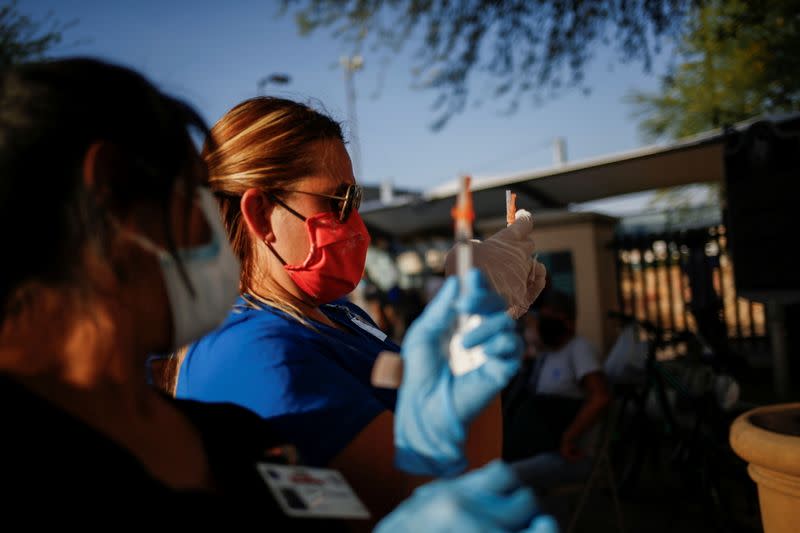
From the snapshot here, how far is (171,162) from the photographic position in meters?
0.96

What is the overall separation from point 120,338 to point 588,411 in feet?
10.8

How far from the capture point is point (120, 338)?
874 millimetres

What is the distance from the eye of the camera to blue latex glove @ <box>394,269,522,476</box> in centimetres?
85

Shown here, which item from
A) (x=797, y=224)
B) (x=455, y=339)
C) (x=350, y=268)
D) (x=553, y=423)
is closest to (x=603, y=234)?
(x=797, y=224)

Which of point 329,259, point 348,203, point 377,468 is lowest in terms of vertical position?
point 377,468

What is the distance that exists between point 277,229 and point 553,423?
2.75m

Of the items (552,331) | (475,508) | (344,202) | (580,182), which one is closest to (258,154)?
(344,202)

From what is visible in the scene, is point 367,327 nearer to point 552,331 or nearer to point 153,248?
point 153,248

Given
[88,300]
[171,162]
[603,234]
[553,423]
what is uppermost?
[171,162]

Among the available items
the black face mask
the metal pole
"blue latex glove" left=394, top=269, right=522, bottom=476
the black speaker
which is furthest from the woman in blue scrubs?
the metal pole

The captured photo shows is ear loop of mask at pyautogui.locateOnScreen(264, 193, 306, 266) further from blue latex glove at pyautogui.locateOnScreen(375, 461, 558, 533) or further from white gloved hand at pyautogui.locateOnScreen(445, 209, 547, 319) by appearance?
blue latex glove at pyautogui.locateOnScreen(375, 461, 558, 533)

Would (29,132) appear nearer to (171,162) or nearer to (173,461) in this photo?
(171,162)

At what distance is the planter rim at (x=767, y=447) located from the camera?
172cm

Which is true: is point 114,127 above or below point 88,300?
above
